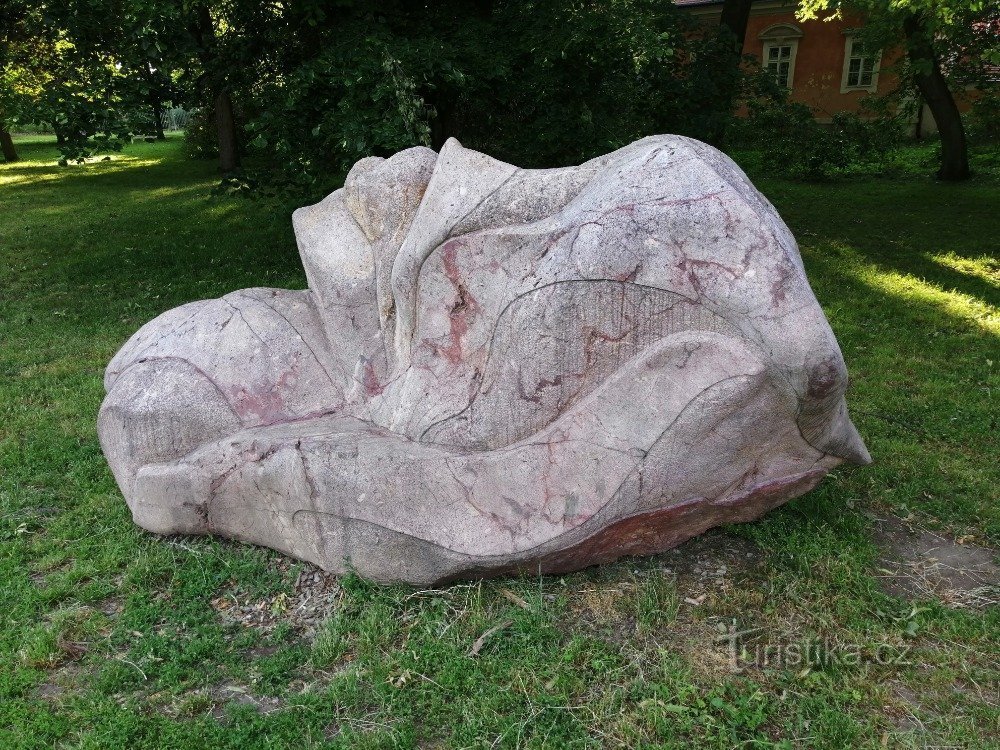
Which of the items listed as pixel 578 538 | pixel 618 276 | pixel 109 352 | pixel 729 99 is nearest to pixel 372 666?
pixel 578 538

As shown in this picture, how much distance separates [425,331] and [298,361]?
719 millimetres

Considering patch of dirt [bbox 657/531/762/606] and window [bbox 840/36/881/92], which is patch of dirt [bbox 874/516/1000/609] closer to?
patch of dirt [bbox 657/531/762/606]

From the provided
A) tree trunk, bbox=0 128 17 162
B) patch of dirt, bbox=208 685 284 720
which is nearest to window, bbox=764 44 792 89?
tree trunk, bbox=0 128 17 162

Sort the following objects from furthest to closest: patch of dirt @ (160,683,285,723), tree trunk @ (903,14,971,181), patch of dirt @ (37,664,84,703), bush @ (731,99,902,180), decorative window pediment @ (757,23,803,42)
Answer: decorative window pediment @ (757,23,803,42) < bush @ (731,99,902,180) < tree trunk @ (903,14,971,181) < patch of dirt @ (37,664,84,703) < patch of dirt @ (160,683,285,723)

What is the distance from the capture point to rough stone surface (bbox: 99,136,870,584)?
3.18 meters

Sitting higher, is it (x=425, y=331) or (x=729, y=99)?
(x=729, y=99)

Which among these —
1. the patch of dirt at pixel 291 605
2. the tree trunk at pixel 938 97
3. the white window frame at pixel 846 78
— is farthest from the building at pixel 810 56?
the patch of dirt at pixel 291 605

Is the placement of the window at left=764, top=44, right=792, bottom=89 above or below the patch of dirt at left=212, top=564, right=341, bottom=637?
above

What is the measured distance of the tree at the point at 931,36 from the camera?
772cm

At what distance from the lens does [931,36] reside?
9.51 meters

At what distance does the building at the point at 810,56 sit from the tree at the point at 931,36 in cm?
773

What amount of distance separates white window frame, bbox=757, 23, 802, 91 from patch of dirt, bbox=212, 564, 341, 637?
20.5 m

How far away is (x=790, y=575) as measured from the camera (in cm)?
360

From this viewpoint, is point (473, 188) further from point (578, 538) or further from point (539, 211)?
point (578, 538)
